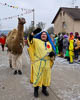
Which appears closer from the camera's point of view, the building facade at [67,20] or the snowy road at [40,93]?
the snowy road at [40,93]

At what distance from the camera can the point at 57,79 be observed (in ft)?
16.7

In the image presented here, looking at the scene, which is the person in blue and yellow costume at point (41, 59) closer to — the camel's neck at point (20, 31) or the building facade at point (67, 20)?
the camel's neck at point (20, 31)

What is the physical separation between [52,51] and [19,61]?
7.34ft

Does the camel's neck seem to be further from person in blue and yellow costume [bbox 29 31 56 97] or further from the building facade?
the building facade

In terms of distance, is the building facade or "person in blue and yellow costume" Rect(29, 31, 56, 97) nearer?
"person in blue and yellow costume" Rect(29, 31, 56, 97)

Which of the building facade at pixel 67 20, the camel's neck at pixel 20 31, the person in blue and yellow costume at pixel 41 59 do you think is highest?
the building facade at pixel 67 20

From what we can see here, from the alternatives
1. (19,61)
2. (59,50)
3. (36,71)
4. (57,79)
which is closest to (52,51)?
(36,71)

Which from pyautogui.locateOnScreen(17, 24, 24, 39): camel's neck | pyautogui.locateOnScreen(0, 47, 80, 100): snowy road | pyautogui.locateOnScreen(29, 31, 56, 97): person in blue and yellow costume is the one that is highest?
pyautogui.locateOnScreen(17, 24, 24, 39): camel's neck

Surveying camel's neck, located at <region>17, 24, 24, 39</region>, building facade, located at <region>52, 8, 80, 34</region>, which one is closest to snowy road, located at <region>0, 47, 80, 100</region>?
camel's neck, located at <region>17, 24, 24, 39</region>

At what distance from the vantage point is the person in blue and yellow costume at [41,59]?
3.54 metres

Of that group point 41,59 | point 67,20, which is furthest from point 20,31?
point 67,20

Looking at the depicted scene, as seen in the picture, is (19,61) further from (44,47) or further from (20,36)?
(44,47)

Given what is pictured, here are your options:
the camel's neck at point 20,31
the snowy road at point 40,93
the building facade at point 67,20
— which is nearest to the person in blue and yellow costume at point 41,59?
the snowy road at point 40,93

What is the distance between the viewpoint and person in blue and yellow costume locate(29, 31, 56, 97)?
354 centimetres
